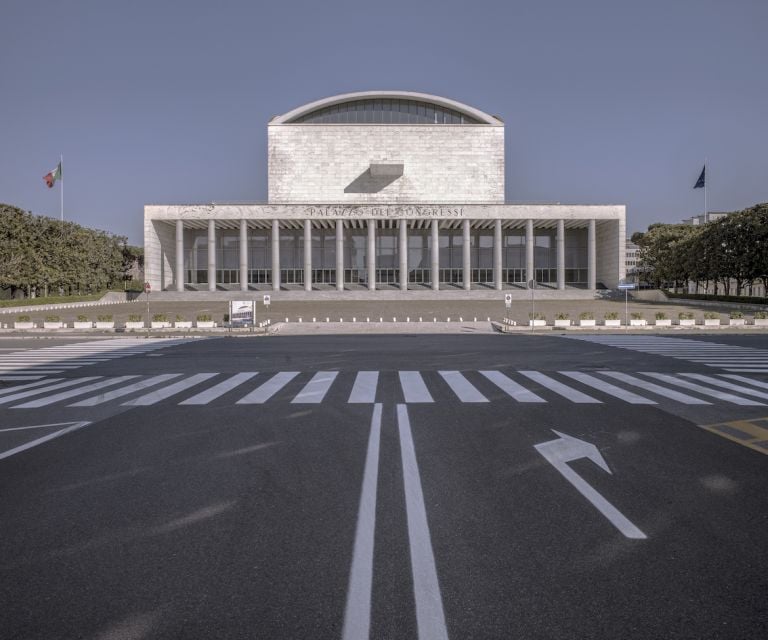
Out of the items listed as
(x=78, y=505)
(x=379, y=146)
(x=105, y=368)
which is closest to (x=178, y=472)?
(x=78, y=505)

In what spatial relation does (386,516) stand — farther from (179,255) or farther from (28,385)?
(179,255)

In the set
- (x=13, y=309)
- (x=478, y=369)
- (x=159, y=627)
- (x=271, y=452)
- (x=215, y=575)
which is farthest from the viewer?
(x=13, y=309)

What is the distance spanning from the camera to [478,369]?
1567cm

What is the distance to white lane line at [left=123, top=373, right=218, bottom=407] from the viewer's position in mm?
10983

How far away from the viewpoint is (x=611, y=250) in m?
77.4

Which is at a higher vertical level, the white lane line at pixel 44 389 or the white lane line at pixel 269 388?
the white lane line at pixel 269 388

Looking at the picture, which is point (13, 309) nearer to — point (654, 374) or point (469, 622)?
point (654, 374)

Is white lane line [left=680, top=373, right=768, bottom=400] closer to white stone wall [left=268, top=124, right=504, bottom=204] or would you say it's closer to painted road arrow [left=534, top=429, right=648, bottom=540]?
painted road arrow [left=534, top=429, right=648, bottom=540]

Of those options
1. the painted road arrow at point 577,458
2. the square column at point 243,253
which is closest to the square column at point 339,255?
the square column at point 243,253

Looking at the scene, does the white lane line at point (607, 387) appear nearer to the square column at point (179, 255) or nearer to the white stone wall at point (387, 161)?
the square column at point (179, 255)

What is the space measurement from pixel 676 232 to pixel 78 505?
3382 inches

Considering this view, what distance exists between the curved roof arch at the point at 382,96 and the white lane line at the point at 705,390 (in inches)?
2912

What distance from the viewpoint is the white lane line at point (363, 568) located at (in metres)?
3.33

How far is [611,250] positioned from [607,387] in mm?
71595
